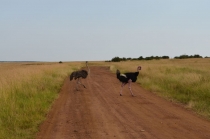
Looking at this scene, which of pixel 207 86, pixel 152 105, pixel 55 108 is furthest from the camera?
pixel 207 86

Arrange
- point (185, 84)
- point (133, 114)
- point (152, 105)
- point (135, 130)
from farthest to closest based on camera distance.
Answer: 1. point (185, 84)
2. point (152, 105)
3. point (133, 114)
4. point (135, 130)

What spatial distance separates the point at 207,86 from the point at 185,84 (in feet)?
7.94

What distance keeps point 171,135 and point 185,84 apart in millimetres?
10160

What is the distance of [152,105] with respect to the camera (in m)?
11.2

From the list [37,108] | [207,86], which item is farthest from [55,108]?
[207,86]

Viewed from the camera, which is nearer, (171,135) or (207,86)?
(171,135)

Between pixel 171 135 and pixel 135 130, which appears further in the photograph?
pixel 135 130

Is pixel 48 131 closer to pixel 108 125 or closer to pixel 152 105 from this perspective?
pixel 108 125

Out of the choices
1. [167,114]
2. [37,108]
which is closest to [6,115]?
[37,108]

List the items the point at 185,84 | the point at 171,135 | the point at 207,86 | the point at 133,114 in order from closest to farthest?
the point at 171,135, the point at 133,114, the point at 207,86, the point at 185,84

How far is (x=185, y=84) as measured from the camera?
53.6ft

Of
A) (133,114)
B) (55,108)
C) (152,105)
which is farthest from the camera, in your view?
(152,105)

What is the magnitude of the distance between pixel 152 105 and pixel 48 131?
539 centimetres

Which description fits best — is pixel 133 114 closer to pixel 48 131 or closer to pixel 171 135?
pixel 171 135
